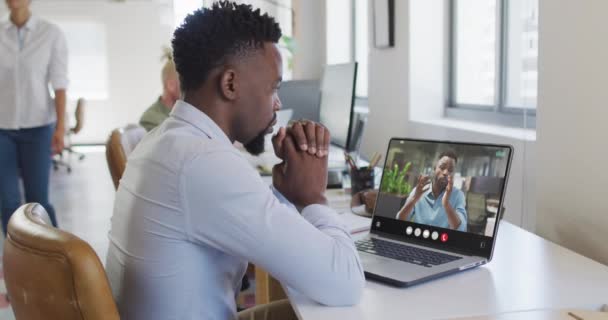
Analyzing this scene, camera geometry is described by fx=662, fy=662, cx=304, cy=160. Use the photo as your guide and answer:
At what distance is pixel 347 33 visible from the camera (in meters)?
4.68

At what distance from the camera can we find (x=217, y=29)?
1.16 m

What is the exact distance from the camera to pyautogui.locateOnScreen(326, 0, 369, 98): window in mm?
4535

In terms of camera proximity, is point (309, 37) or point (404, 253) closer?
point (404, 253)

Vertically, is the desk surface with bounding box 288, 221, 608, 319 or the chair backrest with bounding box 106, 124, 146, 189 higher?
the chair backrest with bounding box 106, 124, 146, 189

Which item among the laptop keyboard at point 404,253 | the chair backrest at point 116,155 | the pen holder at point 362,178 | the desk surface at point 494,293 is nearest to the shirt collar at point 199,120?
the desk surface at point 494,293

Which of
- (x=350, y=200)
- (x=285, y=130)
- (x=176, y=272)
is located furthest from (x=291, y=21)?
(x=176, y=272)

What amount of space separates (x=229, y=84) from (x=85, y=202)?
4905 millimetres

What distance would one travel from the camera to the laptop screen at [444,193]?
4.53 feet

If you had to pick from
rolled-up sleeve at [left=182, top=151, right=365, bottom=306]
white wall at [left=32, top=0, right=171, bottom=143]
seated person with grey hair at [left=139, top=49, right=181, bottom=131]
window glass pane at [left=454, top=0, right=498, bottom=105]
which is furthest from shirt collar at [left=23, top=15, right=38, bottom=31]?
white wall at [left=32, top=0, right=171, bottom=143]

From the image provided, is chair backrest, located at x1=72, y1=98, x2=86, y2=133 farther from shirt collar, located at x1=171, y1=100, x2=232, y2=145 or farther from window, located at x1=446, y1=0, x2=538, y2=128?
shirt collar, located at x1=171, y1=100, x2=232, y2=145

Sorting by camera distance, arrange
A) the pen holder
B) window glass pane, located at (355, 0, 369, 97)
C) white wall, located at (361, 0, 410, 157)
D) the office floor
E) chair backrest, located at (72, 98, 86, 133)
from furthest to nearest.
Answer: chair backrest, located at (72, 98, 86, 133)
window glass pane, located at (355, 0, 369, 97)
the office floor
white wall, located at (361, 0, 410, 157)
the pen holder

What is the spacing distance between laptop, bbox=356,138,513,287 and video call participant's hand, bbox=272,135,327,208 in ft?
0.60

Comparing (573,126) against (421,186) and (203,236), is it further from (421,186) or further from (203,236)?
(203,236)

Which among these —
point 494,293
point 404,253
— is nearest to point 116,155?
point 404,253
